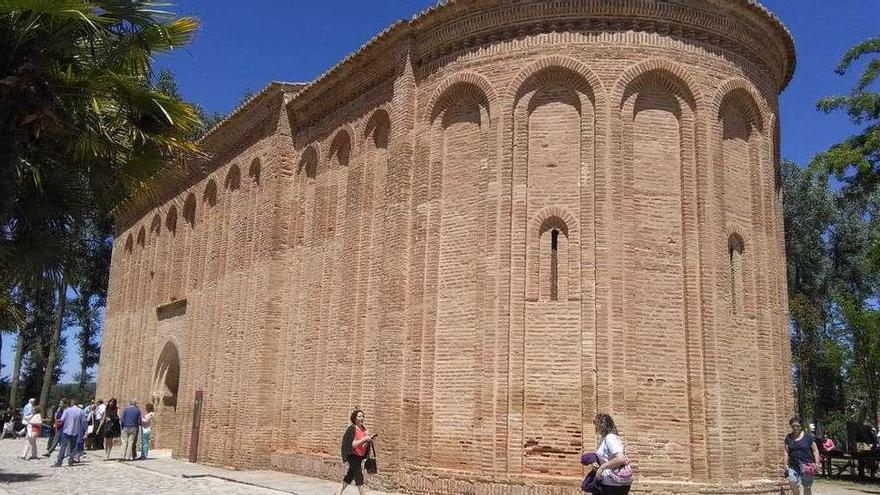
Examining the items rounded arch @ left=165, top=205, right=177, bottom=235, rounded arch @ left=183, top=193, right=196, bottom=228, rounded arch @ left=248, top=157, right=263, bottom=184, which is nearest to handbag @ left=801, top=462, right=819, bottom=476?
rounded arch @ left=248, top=157, right=263, bottom=184

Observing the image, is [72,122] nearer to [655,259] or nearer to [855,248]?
[655,259]

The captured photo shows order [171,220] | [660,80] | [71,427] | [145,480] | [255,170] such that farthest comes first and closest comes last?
[171,220] → [255,170] → [71,427] → [145,480] → [660,80]

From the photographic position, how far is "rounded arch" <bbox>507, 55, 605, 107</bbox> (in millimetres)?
11805

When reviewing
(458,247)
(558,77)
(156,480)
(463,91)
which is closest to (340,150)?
(463,91)

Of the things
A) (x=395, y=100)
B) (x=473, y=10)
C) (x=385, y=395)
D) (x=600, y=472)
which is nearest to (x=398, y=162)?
(x=395, y=100)

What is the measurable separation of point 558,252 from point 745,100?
4.01 m

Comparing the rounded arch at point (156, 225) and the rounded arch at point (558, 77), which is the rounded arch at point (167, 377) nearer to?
the rounded arch at point (156, 225)

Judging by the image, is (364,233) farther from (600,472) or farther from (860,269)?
(860,269)

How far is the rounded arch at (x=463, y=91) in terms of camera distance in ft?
40.5

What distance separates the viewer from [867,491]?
15.6m

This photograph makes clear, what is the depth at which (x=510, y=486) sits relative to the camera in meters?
10.8

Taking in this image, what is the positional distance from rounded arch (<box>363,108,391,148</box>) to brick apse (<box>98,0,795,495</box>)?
0.12 ft

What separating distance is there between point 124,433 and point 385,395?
8.09 meters

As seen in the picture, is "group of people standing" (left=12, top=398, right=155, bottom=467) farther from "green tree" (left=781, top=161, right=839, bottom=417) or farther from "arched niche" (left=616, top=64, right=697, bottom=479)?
"green tree" (left=781, top=161, right=839, bottom=417)
